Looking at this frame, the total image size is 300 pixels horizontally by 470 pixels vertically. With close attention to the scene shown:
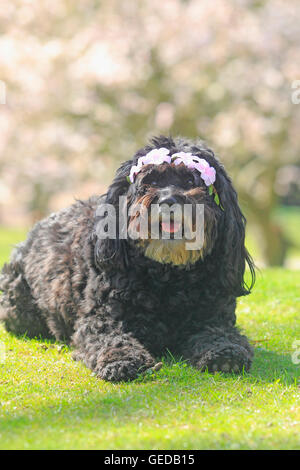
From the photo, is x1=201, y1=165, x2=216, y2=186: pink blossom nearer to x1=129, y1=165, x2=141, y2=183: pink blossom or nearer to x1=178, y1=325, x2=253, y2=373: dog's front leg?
x1=129, y1=165, x2=141, y2=183: pink blossom

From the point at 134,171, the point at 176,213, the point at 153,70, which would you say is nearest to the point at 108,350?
the point at 176,213

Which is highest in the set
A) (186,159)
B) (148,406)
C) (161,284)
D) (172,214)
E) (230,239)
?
(186,159)

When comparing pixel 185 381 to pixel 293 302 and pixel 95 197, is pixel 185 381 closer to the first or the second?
pixel 95 197

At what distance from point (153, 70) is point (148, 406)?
1266 cm

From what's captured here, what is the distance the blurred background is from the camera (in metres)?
15.5

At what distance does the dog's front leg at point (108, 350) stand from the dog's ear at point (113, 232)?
1.45 ft

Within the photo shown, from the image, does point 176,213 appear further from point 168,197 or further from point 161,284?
point 161,284

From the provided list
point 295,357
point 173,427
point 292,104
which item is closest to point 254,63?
point 292,104

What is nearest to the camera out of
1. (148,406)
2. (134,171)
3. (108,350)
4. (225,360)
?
(148,406)

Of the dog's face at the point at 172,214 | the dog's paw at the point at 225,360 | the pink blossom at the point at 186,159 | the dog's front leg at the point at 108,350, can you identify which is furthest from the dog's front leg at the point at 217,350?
the pink blossom at the point at 186,159

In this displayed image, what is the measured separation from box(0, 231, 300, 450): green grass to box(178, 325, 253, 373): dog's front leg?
10cm

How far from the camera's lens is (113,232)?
194 inches

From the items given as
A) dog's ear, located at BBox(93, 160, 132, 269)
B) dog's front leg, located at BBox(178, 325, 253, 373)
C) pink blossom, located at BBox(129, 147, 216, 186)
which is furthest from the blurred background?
dog's front leg, located at BBox(178, 325, 253, 373)
